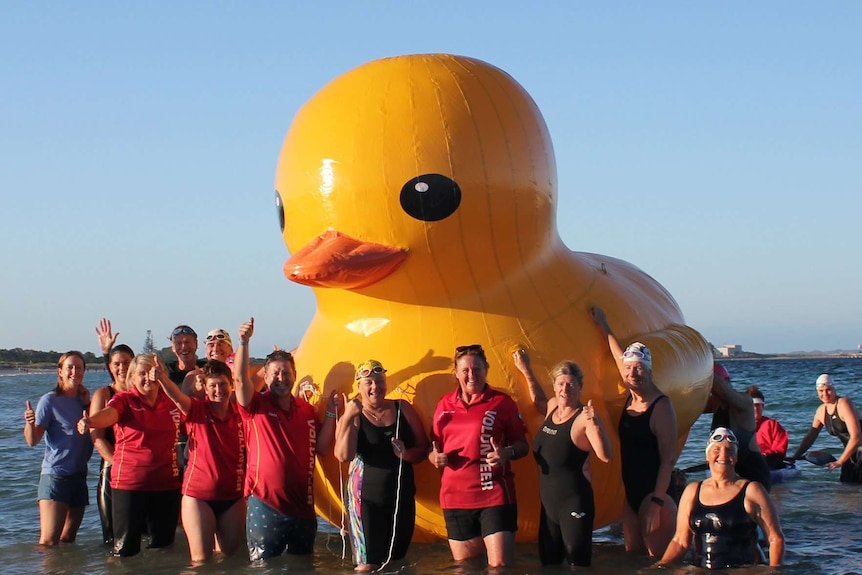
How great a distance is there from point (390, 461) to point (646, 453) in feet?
4.72

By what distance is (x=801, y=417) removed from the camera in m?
20.5

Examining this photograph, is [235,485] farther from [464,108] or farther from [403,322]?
[464,108]

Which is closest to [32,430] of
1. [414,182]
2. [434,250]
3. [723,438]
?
[434,250]

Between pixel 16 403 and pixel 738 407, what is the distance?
90.0 ft

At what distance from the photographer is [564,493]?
576 cm

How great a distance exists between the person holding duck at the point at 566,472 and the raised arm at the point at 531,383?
0.49 ft

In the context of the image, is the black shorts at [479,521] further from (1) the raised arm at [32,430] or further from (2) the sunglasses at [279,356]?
(1) the raised arm at [32,430]

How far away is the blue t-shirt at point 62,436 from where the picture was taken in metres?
7.25

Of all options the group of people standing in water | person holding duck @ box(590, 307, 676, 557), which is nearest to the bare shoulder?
the group of people standing in water

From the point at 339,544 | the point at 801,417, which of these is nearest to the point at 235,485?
the point at 339,544

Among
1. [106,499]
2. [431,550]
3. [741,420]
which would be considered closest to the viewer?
[431,550]

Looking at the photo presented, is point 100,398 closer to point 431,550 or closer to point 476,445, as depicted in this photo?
point 431,550

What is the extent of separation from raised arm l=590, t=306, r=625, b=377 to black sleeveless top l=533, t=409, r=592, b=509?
2.18ft

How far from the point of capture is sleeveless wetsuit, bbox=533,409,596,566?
5738 mm
